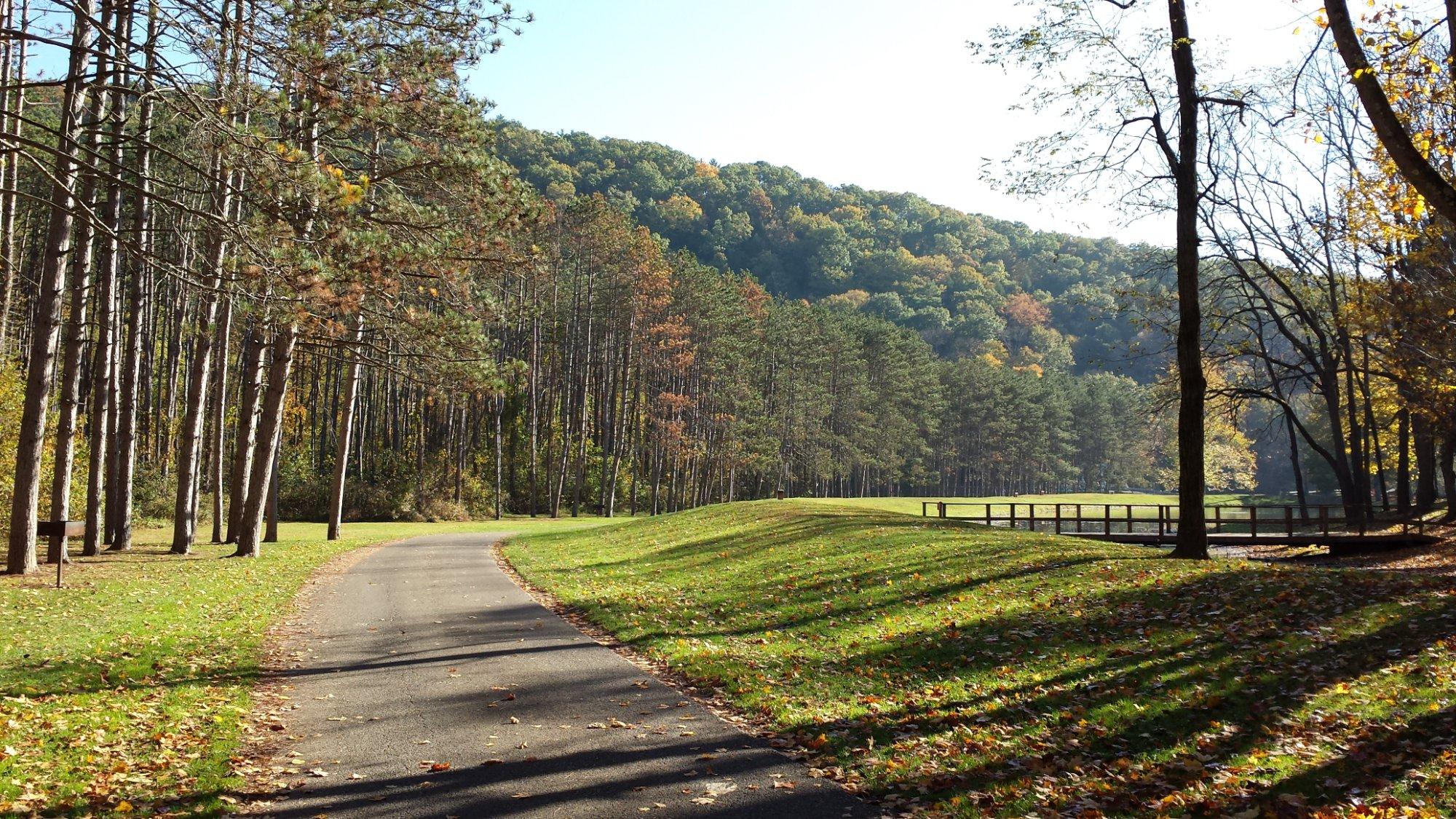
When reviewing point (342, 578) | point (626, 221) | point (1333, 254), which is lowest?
point (342, 578)

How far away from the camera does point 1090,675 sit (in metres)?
8.98

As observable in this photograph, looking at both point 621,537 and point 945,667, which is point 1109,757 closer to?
point 945,667

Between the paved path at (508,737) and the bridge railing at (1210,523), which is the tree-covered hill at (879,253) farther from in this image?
the paved path at (508,737)

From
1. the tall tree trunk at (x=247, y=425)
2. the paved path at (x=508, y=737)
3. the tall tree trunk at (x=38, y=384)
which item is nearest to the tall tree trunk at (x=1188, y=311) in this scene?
the paved path at (x=508, y=737)

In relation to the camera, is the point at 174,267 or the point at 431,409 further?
the point at 431,409

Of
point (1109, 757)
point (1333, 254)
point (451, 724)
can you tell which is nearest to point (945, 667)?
point (1109, 757)

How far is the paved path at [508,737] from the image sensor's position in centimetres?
604

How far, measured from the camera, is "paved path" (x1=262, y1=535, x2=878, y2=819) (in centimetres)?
604

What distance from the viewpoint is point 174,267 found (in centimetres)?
1066

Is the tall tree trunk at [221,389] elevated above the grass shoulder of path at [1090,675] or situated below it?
above

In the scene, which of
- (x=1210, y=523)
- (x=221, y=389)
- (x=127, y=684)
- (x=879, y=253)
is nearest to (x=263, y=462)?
(x=221, y=389)

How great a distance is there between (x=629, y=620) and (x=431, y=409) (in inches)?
1858

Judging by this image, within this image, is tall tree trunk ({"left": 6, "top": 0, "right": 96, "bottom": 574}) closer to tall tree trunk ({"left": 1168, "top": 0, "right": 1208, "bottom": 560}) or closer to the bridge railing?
tall tree trunk ({"left": 1168, "top": 0, "right": 1208, "bottom": 560})

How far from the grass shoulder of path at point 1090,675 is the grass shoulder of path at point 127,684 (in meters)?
4.27
